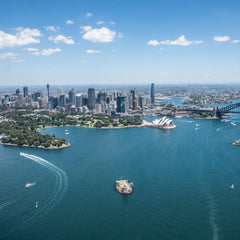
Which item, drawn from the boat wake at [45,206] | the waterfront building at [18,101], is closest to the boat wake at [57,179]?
the boat wake at [45,206]

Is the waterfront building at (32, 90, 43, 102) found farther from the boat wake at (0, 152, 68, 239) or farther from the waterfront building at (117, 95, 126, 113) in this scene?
the boat wake at (0, 152, 68, 239)

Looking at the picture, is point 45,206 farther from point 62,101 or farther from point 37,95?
point 37,95

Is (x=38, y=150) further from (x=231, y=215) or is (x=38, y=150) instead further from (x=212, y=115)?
(x=212, y=115)

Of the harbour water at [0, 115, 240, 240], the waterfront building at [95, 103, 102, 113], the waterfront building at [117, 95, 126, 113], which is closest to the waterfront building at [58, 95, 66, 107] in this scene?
the waterfront building at [95, 103, 102, 113]

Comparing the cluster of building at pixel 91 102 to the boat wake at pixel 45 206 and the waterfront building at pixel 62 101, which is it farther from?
the boat wake at pixel 45 206

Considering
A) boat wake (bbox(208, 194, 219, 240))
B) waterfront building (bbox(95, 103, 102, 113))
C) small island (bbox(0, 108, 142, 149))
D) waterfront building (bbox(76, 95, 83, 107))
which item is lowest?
boat wake (bbox(208, 194, 219, 240))

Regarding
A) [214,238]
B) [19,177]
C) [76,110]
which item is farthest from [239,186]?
[76,110]

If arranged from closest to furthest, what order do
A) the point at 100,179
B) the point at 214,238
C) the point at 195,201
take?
1. the point at 214,238
2. the point at 195,201
3. the point at 100,179
